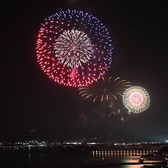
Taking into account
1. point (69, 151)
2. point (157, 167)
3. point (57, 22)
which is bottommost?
point (69, 151)

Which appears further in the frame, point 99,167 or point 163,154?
point 163,154

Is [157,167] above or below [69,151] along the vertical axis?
above

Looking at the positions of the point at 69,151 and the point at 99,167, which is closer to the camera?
the point at 99,167

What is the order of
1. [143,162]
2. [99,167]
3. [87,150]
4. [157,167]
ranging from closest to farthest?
1. [157,167]
2. [99,167]
3. [143,162]
4. [87,150]

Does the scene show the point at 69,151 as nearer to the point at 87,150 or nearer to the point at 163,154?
the point at 87,150

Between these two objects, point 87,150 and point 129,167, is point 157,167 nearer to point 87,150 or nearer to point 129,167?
point 129,167

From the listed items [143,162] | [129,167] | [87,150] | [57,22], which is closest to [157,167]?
[129,167]

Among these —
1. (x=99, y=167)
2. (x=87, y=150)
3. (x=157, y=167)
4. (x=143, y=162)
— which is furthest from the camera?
(x=87, y=150)

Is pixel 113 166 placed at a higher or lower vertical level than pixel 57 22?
lower
